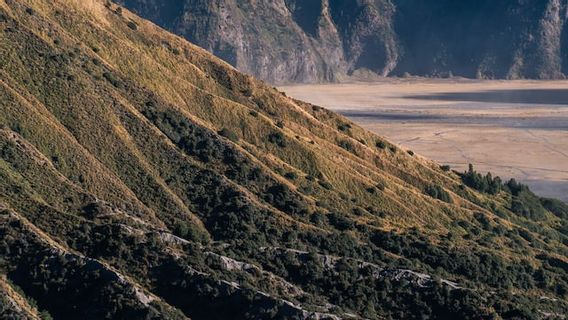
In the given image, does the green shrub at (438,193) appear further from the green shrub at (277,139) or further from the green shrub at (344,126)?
the green shrub at (277,139)

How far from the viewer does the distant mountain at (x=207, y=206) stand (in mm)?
65938

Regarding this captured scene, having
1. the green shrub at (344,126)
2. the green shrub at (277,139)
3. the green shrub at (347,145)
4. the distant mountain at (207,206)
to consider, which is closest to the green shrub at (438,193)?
the distant mountain at (207,206)

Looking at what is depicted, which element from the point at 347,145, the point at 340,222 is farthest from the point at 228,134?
the point at 347,145

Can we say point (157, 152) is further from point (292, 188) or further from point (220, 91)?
point (220, 91)

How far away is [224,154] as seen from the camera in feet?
289

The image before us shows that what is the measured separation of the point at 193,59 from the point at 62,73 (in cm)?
2077

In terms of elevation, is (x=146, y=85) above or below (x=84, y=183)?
above

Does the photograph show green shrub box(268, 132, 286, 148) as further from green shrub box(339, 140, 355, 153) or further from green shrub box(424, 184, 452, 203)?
green shrub box(424, 184, 452, 203)

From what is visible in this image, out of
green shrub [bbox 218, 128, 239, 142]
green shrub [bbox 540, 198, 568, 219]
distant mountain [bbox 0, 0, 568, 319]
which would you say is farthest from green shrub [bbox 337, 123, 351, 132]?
green shrub [bbox 540, 198, 568, 219]

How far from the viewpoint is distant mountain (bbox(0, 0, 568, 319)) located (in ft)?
216

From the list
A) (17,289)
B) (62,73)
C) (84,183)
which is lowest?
(17,289)

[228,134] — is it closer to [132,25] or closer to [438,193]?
[132,25]

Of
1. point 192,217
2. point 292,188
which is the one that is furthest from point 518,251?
point 192,217

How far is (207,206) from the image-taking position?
268 ft
